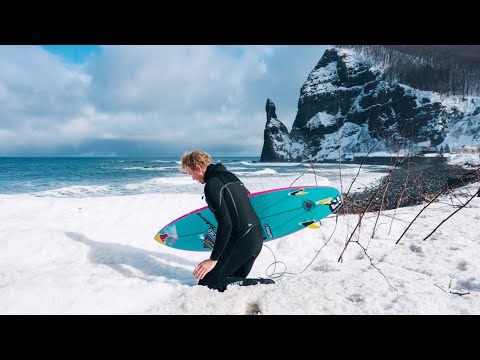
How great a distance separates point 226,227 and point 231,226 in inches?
2.0

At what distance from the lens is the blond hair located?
2117 mm

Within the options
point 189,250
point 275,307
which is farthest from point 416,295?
point 189,250

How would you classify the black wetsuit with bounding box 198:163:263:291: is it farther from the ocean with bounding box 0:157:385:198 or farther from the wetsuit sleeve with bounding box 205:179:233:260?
the ocean with bounding box 0:157:385:198

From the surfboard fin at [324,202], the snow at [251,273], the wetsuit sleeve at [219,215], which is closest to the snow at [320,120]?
the snow at [251,273]

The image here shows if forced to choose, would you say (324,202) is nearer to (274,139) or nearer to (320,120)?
(274,139)

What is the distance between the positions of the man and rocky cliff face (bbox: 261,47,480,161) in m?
33.9

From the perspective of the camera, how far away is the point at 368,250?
2961mm

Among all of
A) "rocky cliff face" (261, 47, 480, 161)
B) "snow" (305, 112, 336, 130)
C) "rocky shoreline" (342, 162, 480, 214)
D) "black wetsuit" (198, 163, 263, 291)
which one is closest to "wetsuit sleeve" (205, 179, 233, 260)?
"black wetsuit" (198, 163, 263, 291)

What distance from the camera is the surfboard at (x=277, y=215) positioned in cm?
323

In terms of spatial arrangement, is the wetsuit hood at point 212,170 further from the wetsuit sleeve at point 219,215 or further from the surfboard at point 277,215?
the surfboard at point 277,215

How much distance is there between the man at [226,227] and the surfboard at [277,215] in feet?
3.70
